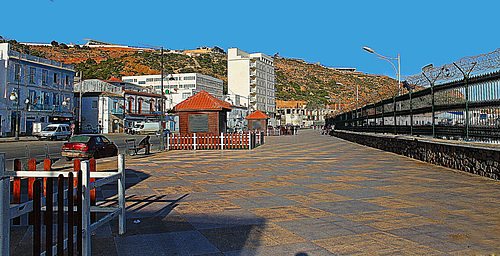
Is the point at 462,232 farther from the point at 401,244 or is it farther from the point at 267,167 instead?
the point at 267,167

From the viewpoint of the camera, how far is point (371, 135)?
80.3 feet

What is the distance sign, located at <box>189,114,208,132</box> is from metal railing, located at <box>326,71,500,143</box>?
Answer: 10.5 m

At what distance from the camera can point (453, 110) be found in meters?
12.5

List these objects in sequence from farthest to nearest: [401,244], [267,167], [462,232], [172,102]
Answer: [172,102], [267,167], [462,232], [401,244]

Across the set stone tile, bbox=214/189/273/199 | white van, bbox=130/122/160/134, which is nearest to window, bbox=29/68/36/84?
white van, bbox=130/122/160/134

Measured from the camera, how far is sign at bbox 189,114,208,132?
23984 millimetres

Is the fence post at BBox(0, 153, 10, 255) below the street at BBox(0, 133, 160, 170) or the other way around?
the other way around

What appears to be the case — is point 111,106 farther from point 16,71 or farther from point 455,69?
point 455,69

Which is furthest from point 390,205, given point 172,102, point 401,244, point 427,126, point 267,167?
point 172,102

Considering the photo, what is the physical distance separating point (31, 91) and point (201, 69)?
8478 centimetres

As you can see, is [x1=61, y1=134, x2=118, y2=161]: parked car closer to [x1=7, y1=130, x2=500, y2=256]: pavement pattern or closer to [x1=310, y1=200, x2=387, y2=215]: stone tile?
[x1=7, y1=130, x2=500, y2=256]: pavement pattern

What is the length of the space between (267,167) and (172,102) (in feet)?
221

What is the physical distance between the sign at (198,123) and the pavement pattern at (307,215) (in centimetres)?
1276

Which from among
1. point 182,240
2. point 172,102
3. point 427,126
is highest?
point 172,102
